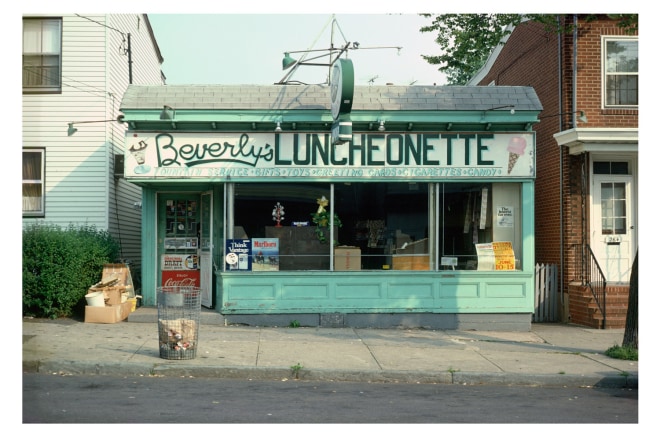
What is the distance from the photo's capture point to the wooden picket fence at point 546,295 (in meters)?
15.3

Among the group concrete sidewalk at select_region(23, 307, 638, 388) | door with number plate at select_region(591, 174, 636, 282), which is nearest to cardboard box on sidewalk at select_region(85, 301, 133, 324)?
concrete sidewalk at select_region(23, 307, 638, 388)

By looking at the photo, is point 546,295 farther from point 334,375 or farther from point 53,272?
point 53,272

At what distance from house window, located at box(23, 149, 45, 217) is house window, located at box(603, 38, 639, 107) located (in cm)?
1228

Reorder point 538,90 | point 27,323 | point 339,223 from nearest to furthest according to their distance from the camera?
point 27,323, point 339,223, point 538,90

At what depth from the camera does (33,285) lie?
1349cm

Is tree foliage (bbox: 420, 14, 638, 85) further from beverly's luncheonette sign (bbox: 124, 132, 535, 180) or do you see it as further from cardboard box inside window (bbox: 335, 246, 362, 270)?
cardboard box inside window (bbox: 335, 246, 362, 270)

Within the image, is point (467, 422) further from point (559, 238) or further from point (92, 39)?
point (92, 39)

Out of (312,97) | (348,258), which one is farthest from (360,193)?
(312,97)

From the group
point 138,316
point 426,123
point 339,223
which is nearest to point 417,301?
point 339,223

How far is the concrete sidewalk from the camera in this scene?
9.89 m

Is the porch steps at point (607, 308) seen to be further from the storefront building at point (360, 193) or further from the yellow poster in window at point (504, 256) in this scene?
the yellow poster in window at point (504, 256)

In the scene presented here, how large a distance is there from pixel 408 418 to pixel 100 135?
445 inches

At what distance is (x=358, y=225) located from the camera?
13898mm

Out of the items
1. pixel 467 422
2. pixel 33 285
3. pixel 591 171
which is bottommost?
pixel 467 422
